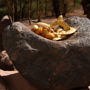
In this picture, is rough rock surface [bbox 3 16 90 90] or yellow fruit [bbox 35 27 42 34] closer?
rough rock surface [bbox 3 16 90 90]

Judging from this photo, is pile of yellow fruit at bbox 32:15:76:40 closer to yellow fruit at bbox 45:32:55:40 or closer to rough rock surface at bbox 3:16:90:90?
yellow fruit at bbox 45:32:55:40

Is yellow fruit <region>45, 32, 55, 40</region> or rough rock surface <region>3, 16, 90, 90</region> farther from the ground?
yellow fruit <region>45, 32, 55, 40</region>

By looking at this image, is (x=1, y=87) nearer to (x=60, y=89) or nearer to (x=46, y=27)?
(x=60, y=89)

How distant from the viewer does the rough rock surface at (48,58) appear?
2.79 m

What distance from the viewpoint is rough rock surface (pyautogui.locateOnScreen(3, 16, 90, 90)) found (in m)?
2.79

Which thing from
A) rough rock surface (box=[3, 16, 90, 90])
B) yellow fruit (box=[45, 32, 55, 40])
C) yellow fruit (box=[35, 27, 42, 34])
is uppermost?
yellow fruit (box=[35, 27, 42, 34])

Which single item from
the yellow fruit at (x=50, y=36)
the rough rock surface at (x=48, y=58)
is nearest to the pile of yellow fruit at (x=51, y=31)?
the yellow fruit at (x=50, y=36)

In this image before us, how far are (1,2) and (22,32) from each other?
7713 mm

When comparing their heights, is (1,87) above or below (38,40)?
below

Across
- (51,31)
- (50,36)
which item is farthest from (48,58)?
(51,31)

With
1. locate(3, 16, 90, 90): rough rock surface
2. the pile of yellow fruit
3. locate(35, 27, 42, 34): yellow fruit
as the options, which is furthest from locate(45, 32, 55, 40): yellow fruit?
locate(3, 16, 90, 90): rough rock surface

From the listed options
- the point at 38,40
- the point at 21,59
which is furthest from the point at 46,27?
the point at 21,59

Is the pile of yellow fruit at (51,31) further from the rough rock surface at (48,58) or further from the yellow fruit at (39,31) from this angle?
the rough rock surface at (48,58)

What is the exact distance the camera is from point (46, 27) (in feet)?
10.7
